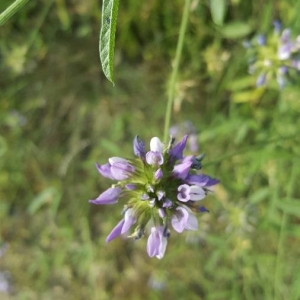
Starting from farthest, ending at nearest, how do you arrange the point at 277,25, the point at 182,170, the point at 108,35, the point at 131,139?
1. the point at 131,139
2. the point at 277,25
3. the point at 182,170
4. the point at 108,35

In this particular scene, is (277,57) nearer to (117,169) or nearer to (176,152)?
(176,152)

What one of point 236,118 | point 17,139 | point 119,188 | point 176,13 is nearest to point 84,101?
point 17,139

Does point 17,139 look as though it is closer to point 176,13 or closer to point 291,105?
point 176,13

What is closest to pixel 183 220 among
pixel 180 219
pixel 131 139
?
pixel 180 219

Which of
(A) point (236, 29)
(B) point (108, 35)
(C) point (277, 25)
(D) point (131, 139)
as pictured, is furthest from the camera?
(D) point (131, 139)

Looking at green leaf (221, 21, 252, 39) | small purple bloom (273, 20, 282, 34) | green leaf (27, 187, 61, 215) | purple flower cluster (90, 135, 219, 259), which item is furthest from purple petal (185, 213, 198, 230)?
green leaf (27, 187, 61, 215)

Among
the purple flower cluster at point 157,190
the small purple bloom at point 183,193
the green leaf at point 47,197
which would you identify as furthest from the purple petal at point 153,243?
the green leaf at point 47,197
